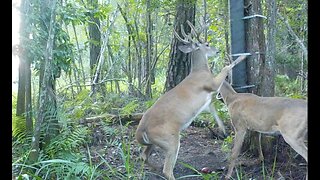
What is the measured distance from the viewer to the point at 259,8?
4.67m

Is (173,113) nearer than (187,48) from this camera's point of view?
Yes

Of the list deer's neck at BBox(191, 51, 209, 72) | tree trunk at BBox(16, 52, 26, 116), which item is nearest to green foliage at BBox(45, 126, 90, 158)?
tree trunk at BBox(16, 52, 26, 116)

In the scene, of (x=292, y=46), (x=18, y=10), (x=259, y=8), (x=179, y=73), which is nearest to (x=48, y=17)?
(x=18, y=10)

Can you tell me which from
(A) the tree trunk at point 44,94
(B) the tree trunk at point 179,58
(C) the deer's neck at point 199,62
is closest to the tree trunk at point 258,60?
(C) the deer's neck at point 199,62

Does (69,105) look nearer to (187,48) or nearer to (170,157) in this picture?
(187,48)

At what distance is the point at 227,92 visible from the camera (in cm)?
483

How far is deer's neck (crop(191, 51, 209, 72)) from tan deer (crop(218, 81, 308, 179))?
0.52 metres

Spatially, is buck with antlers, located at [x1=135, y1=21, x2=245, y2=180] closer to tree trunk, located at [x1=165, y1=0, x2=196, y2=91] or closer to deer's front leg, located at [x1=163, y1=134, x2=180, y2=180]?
deer's front leg, located at [x1=163, y1=134, x2=180, y2=180]

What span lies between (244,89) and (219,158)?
2.68ft

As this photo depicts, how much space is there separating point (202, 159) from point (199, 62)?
1300 mm

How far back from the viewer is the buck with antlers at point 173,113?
4.27 meters

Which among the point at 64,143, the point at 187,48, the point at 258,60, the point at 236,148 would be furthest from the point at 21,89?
the point at 258,60

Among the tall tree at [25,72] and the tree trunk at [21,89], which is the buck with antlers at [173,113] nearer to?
the tall tree at [25,72]

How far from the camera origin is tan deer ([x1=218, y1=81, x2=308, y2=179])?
3748 millimetres
